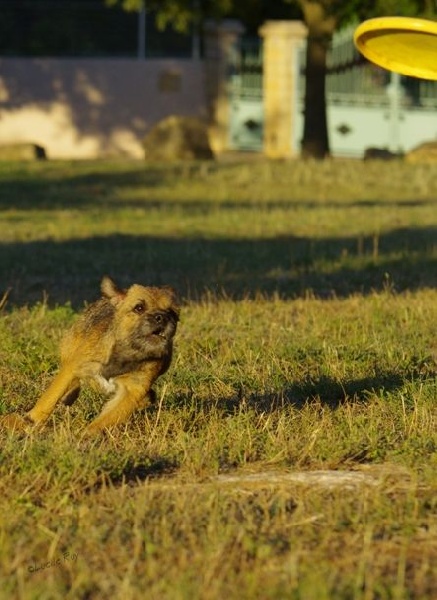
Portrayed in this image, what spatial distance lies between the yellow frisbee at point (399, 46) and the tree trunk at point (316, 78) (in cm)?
2180

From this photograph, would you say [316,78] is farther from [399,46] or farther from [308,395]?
[308,395]

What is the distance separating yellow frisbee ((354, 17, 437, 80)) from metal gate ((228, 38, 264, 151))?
28766 millimetres

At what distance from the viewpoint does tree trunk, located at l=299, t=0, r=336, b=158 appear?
32.0 m

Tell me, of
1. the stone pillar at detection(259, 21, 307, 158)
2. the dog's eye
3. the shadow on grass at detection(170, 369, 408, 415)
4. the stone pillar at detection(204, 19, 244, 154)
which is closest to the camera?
the dog's eye

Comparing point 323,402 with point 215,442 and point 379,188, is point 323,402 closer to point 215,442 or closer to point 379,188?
point 215,442

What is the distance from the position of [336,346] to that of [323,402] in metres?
1.77

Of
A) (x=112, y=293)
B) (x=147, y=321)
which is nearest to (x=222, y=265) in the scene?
(x=112, y=293)

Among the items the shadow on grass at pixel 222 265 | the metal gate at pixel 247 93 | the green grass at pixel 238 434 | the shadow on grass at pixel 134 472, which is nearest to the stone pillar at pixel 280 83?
the metal gate at pixel 247 93

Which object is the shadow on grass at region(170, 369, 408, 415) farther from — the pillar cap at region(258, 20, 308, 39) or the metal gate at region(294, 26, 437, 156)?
the pillar cap at region(258, 20, 308, 39)

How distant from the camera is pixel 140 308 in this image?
7465mm

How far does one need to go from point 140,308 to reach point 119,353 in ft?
0.74

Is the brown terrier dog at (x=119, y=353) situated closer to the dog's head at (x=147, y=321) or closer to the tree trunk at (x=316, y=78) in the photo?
the dog's head at (x=147, y=321)

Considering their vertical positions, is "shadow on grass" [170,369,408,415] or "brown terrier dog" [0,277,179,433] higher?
"brown terrier dog" [0,277,179,433]
